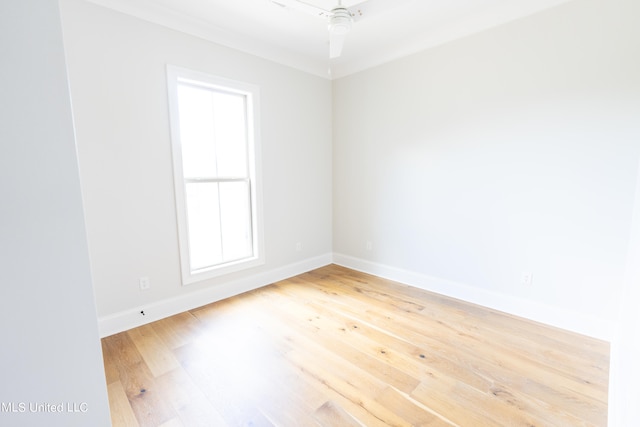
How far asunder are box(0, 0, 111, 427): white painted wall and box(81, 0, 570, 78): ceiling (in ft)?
6.60

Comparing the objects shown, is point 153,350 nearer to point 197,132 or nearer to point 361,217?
point 197,132

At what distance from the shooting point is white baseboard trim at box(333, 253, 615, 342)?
2.19 m

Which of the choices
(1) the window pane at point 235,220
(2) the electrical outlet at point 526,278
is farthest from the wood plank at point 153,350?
(2) the electrical outlet at point 526,278

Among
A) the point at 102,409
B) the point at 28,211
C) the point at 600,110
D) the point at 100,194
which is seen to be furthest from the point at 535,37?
the point at 100,194

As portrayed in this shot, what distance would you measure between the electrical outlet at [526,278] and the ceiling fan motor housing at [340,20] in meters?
2.50

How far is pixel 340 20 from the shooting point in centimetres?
183

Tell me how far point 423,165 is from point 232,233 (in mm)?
2251

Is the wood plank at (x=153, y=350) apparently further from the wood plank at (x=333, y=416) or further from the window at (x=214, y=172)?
the wood plank at (x=333, y=416)

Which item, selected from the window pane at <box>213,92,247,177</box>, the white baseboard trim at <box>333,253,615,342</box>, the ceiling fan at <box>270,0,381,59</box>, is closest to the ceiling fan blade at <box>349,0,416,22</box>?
the ceiling fan at <box>270,0,381,59</box>

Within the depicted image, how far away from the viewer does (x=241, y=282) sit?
3119 millimetres

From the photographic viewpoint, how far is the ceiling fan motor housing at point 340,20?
181 cm

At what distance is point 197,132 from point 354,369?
2.52 meters

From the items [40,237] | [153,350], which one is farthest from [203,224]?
[40,237]

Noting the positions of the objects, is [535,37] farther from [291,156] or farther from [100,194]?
[100,194]
